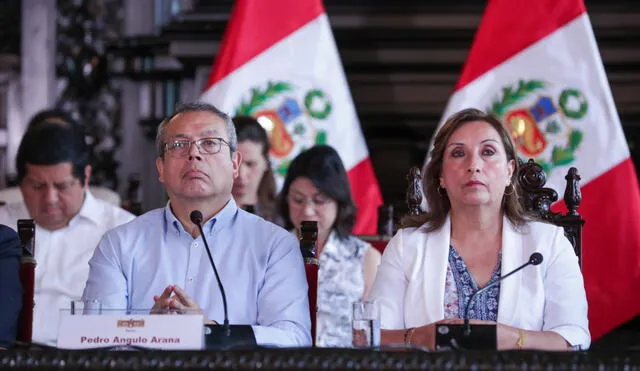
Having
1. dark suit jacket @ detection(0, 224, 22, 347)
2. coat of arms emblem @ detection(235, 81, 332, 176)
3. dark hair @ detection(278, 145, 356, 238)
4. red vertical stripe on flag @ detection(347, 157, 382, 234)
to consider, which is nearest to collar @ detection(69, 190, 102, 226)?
dark hair @ detection(278, 145, 356, 238)

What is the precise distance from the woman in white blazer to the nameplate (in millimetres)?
703

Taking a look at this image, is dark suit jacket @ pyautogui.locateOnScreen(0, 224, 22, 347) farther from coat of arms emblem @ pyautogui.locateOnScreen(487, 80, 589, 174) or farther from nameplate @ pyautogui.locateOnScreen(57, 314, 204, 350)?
coat of arms emblem @ pyautogui.locateOnScreen(487, 80, 589, 174)

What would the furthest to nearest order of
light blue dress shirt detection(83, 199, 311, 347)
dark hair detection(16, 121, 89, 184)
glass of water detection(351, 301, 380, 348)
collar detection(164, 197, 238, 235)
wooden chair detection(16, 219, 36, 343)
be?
dark hair detection(16, 121, 89, 184)
wooden chair detection(16, 219, 36, 343)
collar detection(164, 197, 238, 235)
light blue dress shirt detection(83, 199, 311, 347)
glass of water detection(351, 301, 380, 348)

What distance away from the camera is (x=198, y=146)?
2.65 m

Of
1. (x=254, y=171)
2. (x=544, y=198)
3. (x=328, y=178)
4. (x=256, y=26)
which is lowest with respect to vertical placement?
(x=544, y=198)

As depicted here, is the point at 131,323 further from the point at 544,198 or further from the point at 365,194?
the point at 365,194

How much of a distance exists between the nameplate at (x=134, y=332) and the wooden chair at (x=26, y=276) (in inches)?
30.9

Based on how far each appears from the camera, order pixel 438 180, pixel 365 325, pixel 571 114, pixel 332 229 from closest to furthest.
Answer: pixel 365 325 < pixel 438 180 < pixel 332 229 < pixel 571 114

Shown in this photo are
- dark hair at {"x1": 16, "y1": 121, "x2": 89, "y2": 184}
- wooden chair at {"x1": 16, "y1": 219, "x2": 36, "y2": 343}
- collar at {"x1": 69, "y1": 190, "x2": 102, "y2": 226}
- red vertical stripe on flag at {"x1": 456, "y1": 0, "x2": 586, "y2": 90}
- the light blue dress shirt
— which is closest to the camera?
the light blue dress shirt

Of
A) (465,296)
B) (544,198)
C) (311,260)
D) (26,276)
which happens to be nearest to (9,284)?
(26,276)

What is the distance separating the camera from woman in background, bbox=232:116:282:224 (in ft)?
13.3

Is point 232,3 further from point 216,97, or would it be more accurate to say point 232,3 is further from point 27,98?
point 27,98

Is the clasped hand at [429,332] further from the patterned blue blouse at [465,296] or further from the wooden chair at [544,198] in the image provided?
the wooden chair at [544,198]

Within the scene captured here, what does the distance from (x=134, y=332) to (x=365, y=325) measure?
1.42 ft
